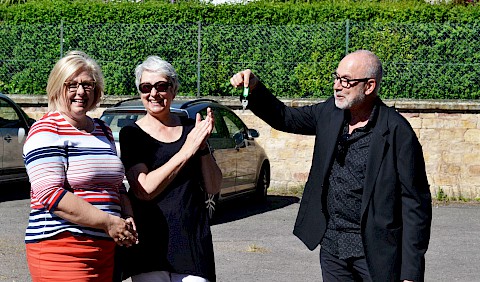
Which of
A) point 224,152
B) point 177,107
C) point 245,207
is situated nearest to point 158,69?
point 177,107

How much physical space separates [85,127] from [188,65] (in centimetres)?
1242

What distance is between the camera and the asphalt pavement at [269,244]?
29.2 ft

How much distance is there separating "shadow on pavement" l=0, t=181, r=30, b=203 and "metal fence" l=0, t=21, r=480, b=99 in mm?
2570

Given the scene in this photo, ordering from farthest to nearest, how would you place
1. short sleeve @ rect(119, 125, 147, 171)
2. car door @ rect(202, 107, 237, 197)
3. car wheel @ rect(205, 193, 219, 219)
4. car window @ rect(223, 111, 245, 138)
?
car window @ rect(223, 111, 245, 138), car door @ rect(202, 107, 237, 197), car wheel @ rect(205, 193, 219, 219), short sleeve @ rect(119, 125, 147, 171)

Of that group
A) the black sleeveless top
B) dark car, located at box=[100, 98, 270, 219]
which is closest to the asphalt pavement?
dark car, located at box=[100, 98, 270, 219]

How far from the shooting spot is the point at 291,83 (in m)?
16.5

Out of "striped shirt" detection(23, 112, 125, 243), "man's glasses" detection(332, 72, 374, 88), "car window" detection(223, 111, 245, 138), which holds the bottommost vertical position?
"car window" detection(223, 111, 245, 138)

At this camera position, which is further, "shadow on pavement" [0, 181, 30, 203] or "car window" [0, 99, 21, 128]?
"shadow on pavement" [0, 181, 30, 203]

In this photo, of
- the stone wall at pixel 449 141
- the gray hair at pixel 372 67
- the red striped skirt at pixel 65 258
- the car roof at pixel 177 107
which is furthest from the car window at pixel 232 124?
the red striped skirt at pixel 65 258

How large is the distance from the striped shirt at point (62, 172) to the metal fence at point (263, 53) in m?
12.2

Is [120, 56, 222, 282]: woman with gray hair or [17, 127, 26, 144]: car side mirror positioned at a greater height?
[120, 56, 222, 282]: woman with gray hair

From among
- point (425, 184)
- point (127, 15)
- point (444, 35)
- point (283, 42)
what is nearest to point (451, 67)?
point (444, 35)

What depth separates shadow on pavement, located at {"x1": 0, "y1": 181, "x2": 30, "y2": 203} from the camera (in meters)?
14.1

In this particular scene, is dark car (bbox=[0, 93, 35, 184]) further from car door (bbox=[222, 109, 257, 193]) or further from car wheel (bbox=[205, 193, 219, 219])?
car wheel (bbox=[205, 193, 219, 219])
